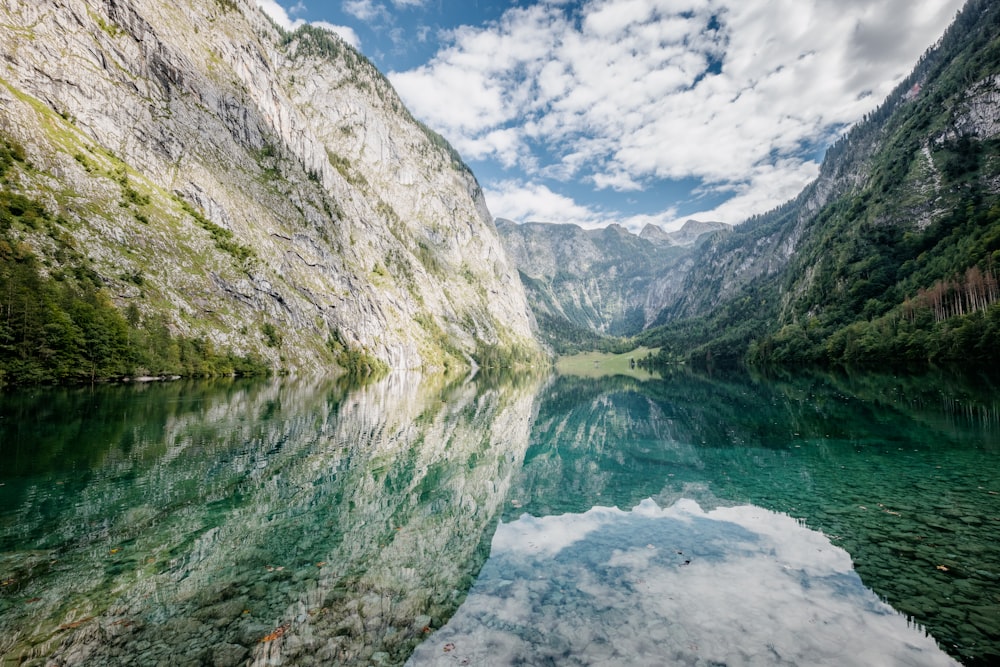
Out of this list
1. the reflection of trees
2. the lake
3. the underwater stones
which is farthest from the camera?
the reflection of trees

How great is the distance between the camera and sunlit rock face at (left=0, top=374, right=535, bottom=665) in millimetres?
8969

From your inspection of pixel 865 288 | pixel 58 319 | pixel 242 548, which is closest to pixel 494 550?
pixel 242 548

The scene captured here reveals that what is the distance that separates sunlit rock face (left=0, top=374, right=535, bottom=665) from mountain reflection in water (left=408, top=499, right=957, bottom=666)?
4.76ft

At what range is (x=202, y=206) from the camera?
4660 inches

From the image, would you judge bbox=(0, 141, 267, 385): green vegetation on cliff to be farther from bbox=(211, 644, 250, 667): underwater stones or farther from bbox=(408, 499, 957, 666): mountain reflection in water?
bbox=(408, 499, 957, 666): mountain reflection in water

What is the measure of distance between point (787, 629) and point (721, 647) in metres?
1.82

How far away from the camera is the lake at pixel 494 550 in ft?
29.2

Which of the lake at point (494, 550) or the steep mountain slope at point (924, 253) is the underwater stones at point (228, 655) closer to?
the lake at point (494, 550)

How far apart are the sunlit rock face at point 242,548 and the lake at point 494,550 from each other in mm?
84

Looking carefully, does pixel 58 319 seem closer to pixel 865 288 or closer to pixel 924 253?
pixel 865 288

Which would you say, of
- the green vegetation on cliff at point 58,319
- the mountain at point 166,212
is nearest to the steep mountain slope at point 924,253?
the mountain at point 166,212

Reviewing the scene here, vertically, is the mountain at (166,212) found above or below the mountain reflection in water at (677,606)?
above

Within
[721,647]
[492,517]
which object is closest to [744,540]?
[721,647]

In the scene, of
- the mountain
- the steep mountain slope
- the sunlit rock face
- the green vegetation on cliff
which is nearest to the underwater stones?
the sunlit rock face
